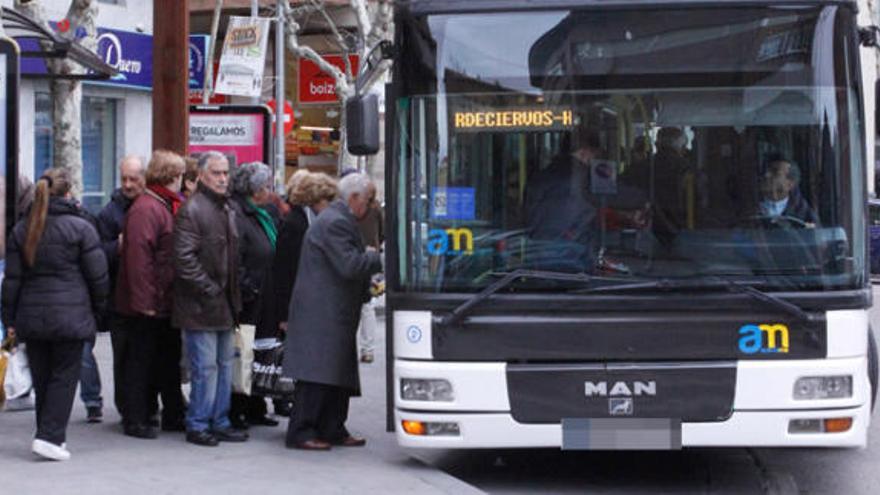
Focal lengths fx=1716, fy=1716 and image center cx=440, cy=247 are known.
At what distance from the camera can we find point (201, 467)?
31.6ft

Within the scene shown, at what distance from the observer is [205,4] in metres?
39.5

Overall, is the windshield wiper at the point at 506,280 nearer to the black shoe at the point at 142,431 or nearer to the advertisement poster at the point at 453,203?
the advertisement poster at the point at 453,203

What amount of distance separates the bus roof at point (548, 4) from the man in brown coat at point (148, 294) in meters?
2.29

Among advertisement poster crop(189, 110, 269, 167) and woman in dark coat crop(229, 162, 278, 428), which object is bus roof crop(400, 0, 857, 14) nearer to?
woman in dark coat crop(229, 162, 278, 428)

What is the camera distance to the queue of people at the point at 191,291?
948 centimetres

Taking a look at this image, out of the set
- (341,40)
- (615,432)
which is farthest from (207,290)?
(341,40)

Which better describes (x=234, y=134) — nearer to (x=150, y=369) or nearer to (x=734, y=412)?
(x=150, y=369)

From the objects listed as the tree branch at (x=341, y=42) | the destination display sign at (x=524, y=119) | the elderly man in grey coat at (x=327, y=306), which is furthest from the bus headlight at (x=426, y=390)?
the tree branch at (x=341, y=42)

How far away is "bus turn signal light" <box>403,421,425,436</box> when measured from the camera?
923 centimetres

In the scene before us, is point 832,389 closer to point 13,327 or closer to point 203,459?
point 203,459

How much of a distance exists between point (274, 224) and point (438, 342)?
8.75 ft

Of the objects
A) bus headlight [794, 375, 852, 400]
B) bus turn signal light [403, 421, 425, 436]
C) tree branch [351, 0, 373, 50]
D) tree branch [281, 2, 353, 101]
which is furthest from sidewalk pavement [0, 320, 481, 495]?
tree branch [281, 2, 353, 101]

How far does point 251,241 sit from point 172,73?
3.77 meters

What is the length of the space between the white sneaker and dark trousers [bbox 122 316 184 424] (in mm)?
917
